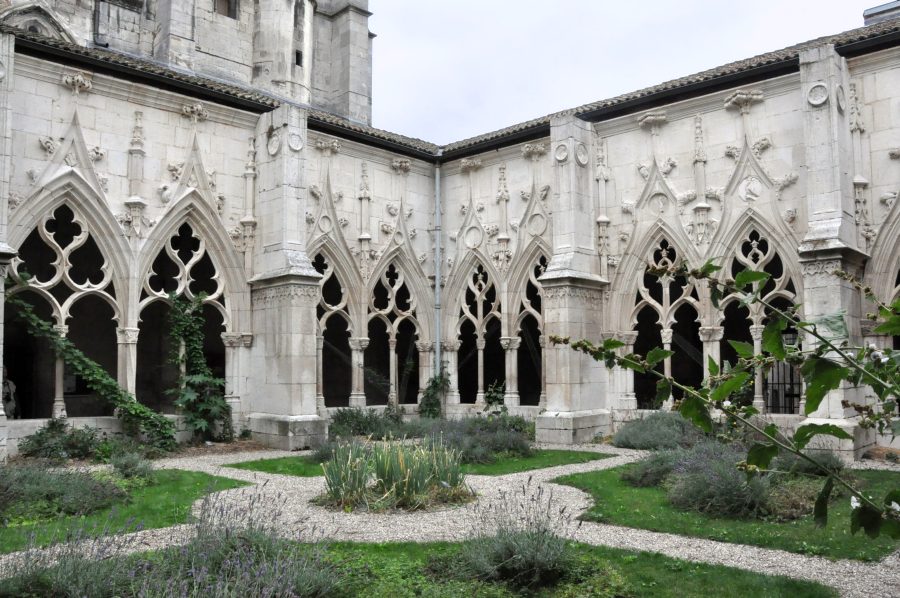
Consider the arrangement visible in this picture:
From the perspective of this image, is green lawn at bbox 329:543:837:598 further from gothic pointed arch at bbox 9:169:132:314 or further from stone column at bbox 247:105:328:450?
gothic pointed arch at bbox 9:169:132:314

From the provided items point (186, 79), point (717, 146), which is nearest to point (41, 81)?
point (186, 79)

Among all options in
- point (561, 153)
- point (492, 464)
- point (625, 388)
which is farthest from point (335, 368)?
point (492, 464)

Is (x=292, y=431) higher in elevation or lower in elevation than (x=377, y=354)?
lower

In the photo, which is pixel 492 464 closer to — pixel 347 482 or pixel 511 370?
pixel 347 482

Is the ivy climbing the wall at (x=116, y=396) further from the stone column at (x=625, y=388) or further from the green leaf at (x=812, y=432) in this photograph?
the green leaf at (x=812, y=432)

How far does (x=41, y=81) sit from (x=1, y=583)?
32.2 ft

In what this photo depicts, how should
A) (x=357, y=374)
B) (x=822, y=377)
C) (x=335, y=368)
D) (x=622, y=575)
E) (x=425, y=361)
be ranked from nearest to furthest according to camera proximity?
(x=822, y=377) < (x=622, y=575) < (x=357, y=374) < (x=425, y=361) < (x=335, y=368)

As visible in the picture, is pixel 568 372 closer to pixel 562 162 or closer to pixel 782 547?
pixel 562 162

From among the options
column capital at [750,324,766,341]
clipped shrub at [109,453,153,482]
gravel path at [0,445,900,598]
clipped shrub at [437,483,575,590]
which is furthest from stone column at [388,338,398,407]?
clipped shrub at [437,483,575,590]

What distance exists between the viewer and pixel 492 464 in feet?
38.1

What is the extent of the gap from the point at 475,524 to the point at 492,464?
4276mm

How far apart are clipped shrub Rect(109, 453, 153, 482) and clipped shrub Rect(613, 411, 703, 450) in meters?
7.31

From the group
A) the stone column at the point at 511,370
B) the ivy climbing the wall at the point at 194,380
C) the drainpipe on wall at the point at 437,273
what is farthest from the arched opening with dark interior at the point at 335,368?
the ivy climbing the wall at the point at 194,380

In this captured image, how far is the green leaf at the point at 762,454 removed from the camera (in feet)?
7.36
